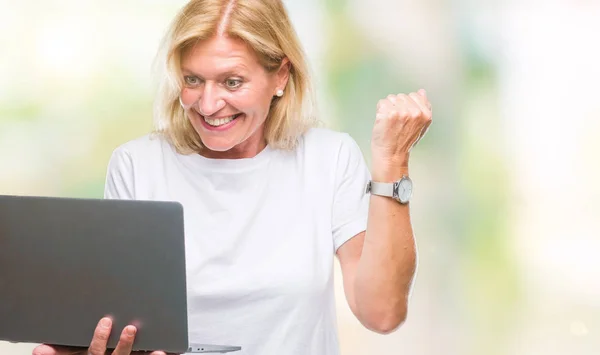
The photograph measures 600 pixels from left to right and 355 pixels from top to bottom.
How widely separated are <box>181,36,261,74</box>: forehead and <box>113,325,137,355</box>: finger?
0.55m

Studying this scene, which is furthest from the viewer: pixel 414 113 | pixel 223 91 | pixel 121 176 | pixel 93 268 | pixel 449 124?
pixel 449 124

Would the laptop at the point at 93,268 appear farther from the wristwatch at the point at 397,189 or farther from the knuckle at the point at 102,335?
the wristwatch at the point at 397,189

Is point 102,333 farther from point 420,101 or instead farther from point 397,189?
point 420,101

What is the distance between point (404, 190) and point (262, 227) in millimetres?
329

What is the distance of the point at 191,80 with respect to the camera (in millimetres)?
1844

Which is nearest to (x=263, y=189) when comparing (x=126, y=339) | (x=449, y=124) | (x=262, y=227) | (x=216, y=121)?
(x=262, y=227)

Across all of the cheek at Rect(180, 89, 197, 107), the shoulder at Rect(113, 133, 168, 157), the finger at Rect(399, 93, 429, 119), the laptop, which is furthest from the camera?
the shoulder at Rect(113, 133, 168, 157)

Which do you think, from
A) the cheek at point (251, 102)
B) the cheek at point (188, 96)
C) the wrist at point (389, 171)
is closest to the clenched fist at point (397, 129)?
the wrist at point (389, 171)

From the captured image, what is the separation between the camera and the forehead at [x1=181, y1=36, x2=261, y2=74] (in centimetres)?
181

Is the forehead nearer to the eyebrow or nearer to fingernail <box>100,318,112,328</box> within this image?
the eyebrow

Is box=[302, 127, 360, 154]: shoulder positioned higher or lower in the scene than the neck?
higher

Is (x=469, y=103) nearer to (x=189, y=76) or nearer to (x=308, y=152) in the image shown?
(x=308, y=152)

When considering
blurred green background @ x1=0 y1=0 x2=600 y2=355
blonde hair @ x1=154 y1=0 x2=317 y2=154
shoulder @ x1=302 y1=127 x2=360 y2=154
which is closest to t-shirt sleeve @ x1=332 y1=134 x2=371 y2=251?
shoulder @ x1=302 y1=127 x2=360 y2=154

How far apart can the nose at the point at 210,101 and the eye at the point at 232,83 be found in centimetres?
3
